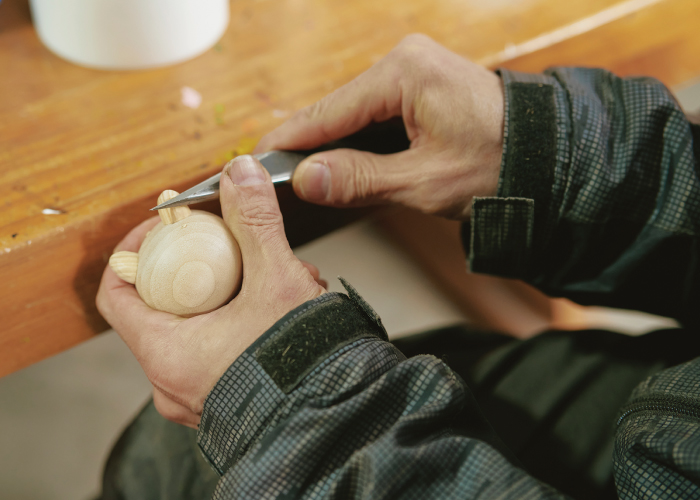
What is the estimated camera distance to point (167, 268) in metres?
0.42

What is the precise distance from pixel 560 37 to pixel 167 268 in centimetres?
60

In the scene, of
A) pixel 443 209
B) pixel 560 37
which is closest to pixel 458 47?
pixel 560 37

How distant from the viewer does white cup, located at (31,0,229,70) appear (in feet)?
1.85

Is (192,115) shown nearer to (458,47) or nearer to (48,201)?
(48,201)

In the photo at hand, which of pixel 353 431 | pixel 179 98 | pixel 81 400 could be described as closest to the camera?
pixel 353 431

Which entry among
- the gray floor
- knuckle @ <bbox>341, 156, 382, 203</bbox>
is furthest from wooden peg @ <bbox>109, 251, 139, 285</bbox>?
the gray floor

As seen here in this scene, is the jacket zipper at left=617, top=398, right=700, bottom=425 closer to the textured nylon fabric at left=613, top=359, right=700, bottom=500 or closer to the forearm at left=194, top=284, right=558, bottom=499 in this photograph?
the textured nylon fabric at left=613, top=359, right=700, bottom=500

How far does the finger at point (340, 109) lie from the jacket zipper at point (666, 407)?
0.36 m

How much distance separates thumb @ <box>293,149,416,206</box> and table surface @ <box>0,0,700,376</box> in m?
0.05

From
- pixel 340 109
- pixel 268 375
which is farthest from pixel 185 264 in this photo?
pixel 340 109

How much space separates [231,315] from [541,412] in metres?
0.34

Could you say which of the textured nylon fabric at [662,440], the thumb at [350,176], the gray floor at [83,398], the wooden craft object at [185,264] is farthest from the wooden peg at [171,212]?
the gray floor at [83,398]

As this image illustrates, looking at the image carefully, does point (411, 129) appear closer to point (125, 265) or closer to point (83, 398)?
point (125, 265)

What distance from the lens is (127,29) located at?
23.0 inches
